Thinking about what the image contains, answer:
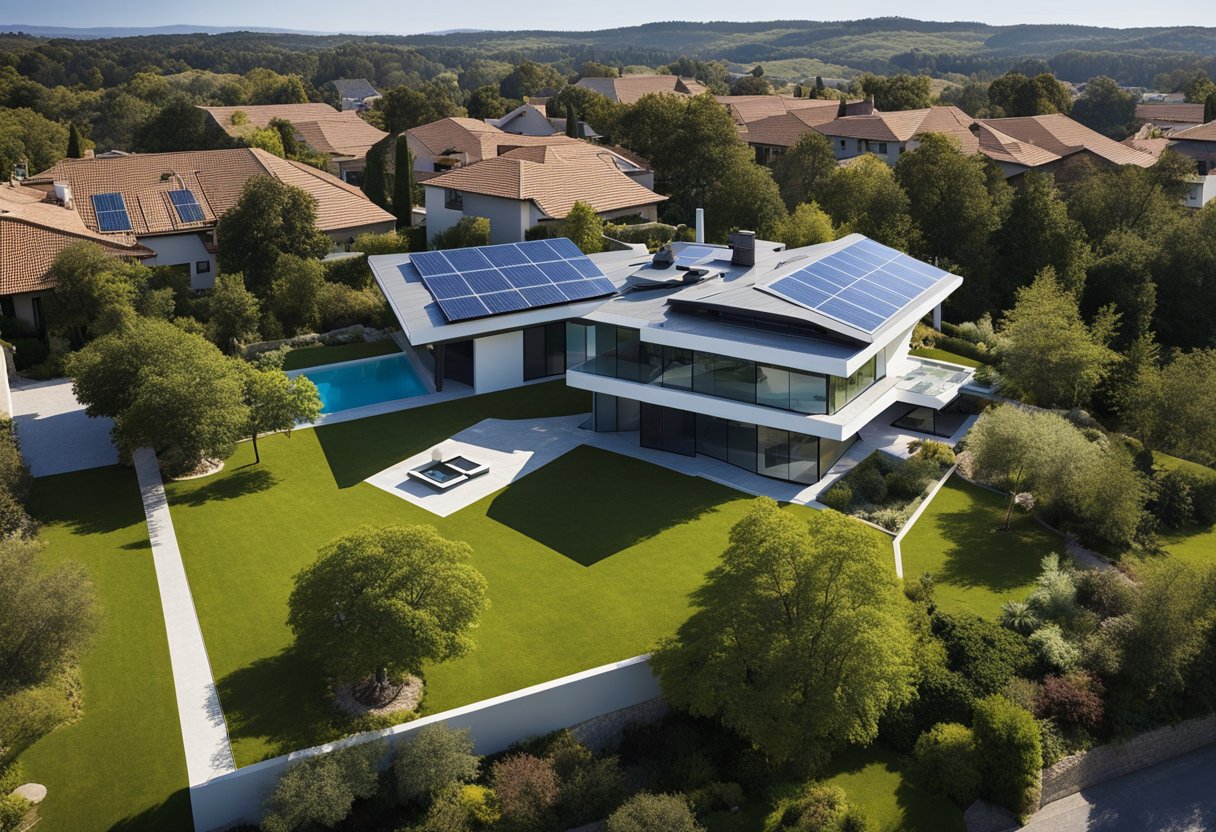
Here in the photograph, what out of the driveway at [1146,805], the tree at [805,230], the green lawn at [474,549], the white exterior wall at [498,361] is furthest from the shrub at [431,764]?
the tree at [805,230]

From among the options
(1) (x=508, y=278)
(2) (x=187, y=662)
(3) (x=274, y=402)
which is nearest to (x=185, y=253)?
(1) (x=508, y=278)

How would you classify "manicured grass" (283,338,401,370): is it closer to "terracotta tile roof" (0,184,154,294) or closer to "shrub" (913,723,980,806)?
"terracotta tile roof" (0,184,154,294)

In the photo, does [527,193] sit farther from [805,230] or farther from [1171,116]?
[1171,116]

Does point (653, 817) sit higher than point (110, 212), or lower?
lower

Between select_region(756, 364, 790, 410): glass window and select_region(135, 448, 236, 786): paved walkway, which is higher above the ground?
select_region(756, 364, 790, 410): glass window

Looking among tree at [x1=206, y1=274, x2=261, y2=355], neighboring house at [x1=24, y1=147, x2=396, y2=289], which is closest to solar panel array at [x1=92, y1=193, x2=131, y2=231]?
neighboring house at [x1=24, y1=147, x2=396, y2=289]

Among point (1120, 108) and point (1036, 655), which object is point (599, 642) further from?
point (1120, 108)
